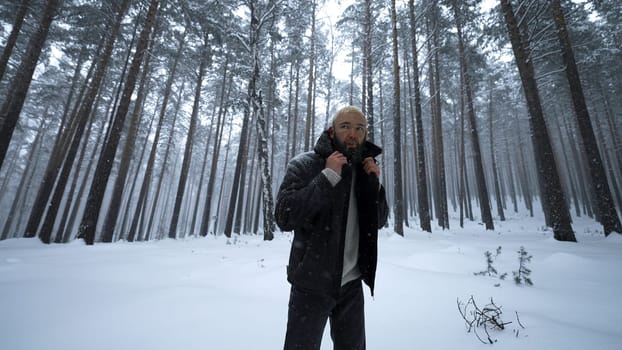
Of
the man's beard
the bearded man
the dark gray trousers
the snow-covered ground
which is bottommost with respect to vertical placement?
the snow-covered ground

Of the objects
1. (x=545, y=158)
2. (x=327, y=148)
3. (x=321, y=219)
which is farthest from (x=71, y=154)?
(x=545, y=158)

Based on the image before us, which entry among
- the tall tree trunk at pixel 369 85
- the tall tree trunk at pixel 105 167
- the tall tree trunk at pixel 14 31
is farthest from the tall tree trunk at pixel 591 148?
the tall tree trunk at pixel 14 31

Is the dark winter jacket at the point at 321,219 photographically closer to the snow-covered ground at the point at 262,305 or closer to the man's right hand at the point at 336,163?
the man's right hand at the point at 336,163

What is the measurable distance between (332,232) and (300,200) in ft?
1.03

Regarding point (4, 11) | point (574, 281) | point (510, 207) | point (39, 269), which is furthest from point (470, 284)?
point (510, 207)

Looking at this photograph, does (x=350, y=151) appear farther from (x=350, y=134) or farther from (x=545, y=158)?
(x=545, y=158)

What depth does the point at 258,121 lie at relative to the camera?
432 inches

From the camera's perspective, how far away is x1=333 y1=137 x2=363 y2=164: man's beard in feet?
5.91

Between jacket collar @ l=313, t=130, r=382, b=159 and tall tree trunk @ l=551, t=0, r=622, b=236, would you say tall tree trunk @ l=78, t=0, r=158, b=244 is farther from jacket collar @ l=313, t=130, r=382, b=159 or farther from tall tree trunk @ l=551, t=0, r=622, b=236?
tall tree trunk @ l=551, t=0, r=622, b=236

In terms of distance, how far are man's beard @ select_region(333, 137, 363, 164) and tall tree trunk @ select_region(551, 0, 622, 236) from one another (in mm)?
11029

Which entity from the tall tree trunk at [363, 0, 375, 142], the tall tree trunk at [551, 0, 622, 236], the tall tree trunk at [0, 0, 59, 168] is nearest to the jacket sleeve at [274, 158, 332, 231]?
the tall tree trunk at [363, 0, 375, 142]

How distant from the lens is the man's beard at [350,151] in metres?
1.80

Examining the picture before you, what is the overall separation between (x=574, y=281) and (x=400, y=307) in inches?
129

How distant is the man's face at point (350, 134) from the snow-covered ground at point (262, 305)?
2.16 meters
